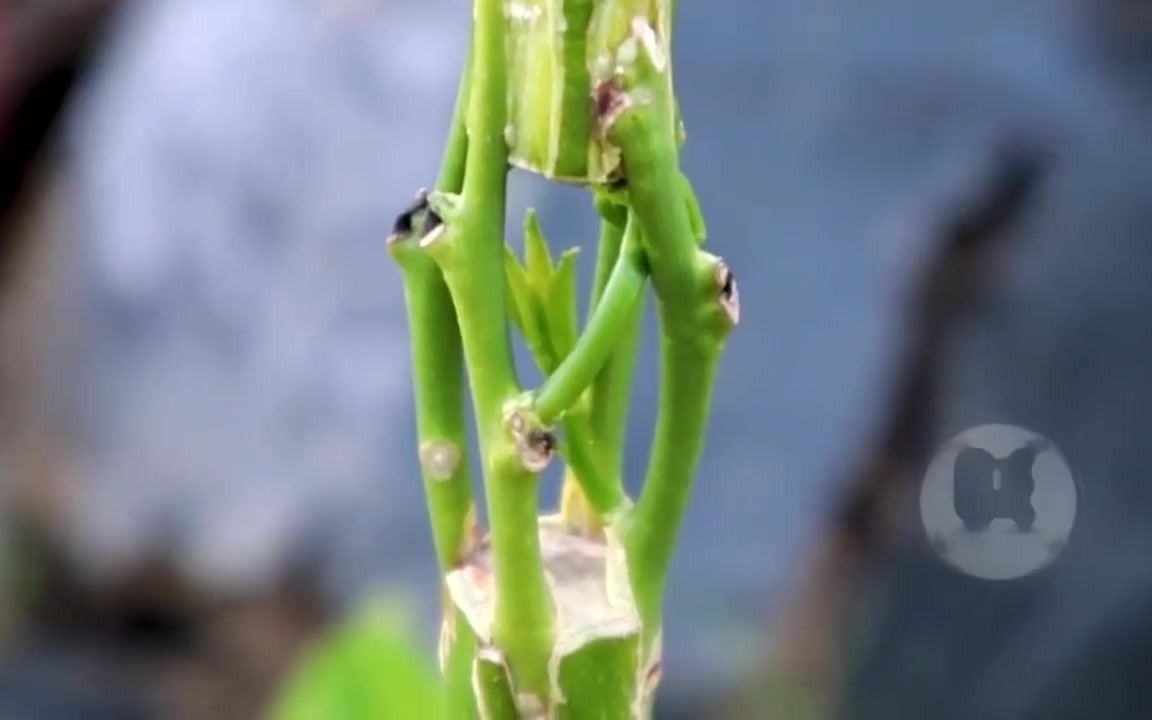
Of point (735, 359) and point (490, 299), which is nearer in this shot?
point (490, 299)

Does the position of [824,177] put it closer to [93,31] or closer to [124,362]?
[124,362]

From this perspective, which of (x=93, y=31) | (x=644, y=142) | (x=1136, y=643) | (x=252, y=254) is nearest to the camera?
(x=644, y=142)

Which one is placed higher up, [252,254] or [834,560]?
[252,254]

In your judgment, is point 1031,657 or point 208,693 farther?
point 208,693

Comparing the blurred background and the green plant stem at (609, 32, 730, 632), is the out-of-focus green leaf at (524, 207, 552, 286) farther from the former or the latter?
the blurred background

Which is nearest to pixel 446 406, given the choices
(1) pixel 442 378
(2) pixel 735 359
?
(1) pixel 442 378

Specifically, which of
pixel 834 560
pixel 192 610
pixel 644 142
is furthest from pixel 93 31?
pixel 644 142

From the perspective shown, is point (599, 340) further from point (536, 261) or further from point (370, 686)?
point (370, 686)

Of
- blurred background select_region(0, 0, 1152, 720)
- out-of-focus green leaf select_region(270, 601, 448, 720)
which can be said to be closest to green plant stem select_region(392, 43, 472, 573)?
out-of-focus green leaf select_region(270, 601, 448, 720)
